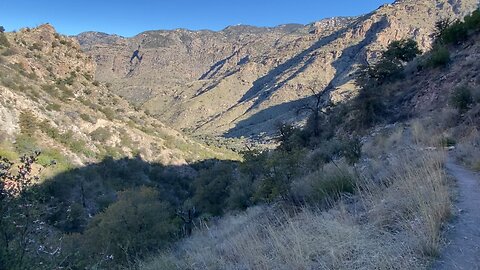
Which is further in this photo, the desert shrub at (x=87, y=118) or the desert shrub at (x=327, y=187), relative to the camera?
the desert shrub at (x=87, y=118)

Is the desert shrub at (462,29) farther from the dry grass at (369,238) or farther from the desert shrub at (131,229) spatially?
the dry grass at (369,238)

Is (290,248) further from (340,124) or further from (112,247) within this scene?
(340,124)

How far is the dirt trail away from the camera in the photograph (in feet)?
10.5

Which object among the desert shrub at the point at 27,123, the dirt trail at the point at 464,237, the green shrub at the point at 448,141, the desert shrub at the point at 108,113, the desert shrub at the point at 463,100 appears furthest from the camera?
the desert shrub at the point at 108,113

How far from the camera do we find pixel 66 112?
36188mm

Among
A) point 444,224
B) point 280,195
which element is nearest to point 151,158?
point 280,195

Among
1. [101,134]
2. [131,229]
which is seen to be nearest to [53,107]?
[101,134]

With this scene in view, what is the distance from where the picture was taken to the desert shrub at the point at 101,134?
36.8 metres

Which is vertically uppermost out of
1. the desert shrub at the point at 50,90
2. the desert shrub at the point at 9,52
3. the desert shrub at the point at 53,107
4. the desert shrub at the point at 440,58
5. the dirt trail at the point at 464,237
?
the desert shrub at the point at 9,52

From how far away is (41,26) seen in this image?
49812 millimetres

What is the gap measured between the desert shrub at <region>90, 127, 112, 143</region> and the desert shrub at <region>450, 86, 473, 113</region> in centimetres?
3165

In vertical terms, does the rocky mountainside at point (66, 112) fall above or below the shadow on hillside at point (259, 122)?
above

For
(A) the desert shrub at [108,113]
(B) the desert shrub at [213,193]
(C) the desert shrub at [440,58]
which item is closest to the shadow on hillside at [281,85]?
(A) the desert shrub at [108,113]

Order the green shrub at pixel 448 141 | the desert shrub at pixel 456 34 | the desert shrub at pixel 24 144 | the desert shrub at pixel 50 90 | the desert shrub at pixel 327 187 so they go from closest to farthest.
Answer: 1. the desert shrub at pixel 327 187
2. the green shrub at pixel 448 141
3. the desert shrub at pixel 456 34
4. the desert shrub at pixel 24 144
5. the desert shrub at pixel 50 90
